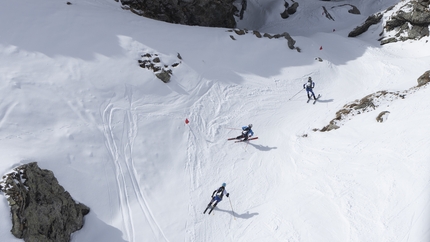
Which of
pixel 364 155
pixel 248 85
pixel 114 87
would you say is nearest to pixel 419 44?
pixel 248 85

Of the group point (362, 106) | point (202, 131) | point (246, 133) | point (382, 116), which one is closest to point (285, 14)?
point (362, 106)

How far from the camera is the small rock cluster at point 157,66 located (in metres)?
21.4

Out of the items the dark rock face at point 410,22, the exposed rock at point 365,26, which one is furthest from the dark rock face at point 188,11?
the dark rock face at point 410,22

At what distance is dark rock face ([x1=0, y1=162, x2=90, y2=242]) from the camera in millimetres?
10977

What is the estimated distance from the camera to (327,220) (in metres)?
12.8

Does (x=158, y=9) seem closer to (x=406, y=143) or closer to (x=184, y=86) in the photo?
(x=184, y=86)

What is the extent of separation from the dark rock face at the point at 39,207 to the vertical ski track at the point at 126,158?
182cm

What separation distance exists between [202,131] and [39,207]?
951cm

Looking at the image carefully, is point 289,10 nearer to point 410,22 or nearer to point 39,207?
point 410,22

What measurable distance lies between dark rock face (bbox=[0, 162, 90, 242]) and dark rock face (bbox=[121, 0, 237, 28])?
20.0m

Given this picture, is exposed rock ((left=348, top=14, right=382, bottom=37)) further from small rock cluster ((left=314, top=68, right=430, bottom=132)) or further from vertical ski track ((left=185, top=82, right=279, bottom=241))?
vertical ski track ((left=185, top=82, right=279, bottom=241))

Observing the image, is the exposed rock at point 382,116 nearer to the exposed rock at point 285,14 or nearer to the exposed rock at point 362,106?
the exposed rock at point 362,106

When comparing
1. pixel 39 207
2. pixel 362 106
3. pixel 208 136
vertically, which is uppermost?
pixel 362 106

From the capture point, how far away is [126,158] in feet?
52.6
